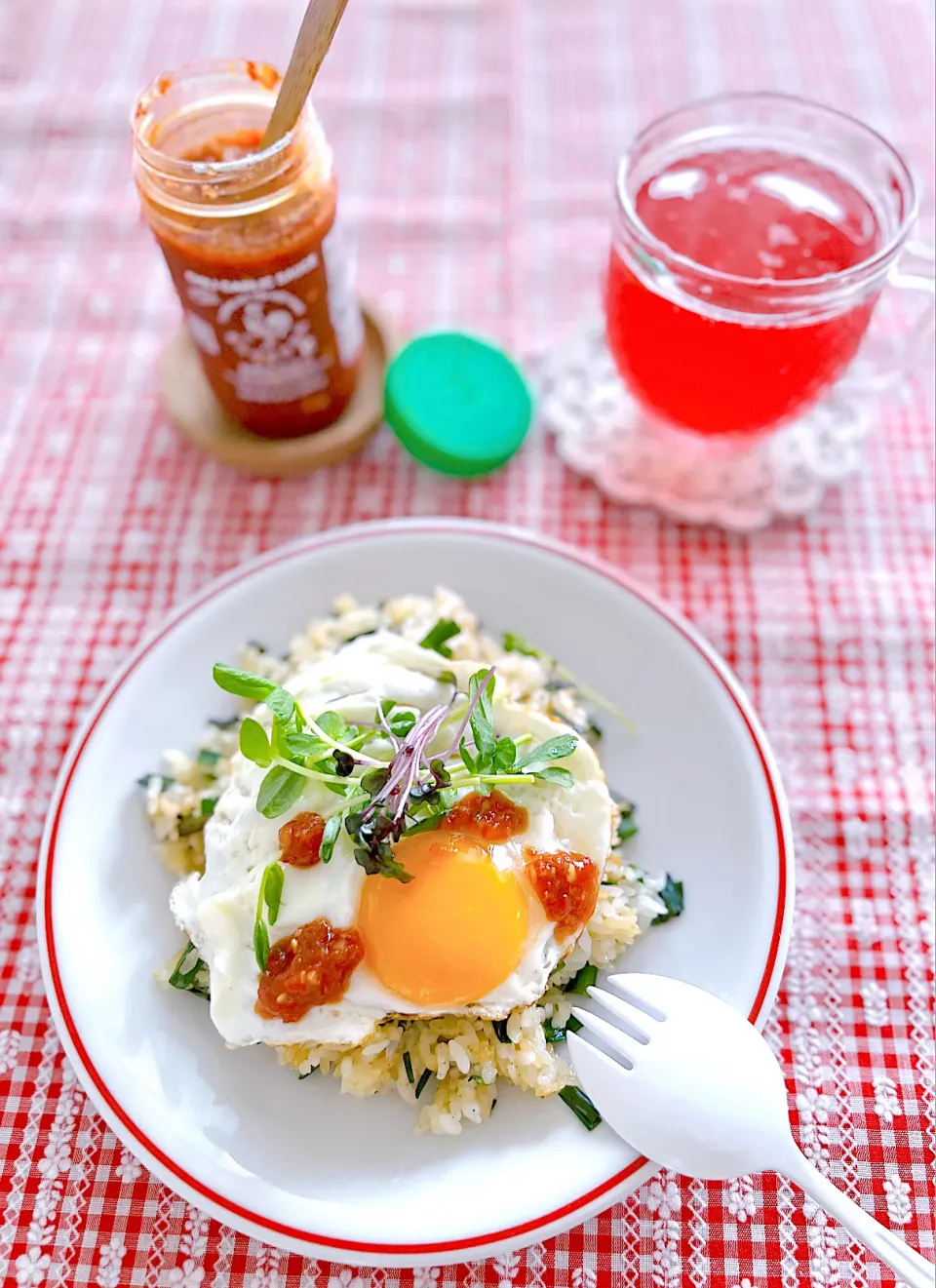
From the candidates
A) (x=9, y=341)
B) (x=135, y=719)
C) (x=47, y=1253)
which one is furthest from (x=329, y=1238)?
(x=9, y=341)

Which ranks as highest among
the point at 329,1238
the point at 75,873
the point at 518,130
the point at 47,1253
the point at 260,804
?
the point at 518,130

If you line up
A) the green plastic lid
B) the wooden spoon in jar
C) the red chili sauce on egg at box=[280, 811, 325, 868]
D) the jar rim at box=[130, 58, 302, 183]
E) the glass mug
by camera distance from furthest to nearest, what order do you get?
the green plastic lid < the glass mug < the jar rim at box=[130, 58, 302, 183] < the wooden spoon in jar < the red chili sauce on egg at box=[280, 811, 325, 868]

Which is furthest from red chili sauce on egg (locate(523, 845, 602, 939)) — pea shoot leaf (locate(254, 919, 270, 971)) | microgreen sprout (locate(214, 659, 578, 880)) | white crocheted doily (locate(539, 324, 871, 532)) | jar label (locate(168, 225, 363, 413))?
jar label (locate(168, 225, 363, 413))

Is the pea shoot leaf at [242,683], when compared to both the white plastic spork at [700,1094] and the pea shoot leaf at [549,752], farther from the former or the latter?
the white plastic spork at [700,1094]

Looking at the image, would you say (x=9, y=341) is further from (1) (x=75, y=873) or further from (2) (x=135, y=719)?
(1) (x=75, y=873)

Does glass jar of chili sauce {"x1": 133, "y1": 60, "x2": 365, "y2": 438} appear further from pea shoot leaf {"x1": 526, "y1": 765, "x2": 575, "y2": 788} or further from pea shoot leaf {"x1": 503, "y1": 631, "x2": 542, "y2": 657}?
pea shoot leaf {"x1": 526, "y1": 765, "x2": 575, "y2": 788}

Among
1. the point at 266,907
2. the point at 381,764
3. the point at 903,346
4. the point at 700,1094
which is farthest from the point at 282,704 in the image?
the point at 903,346
